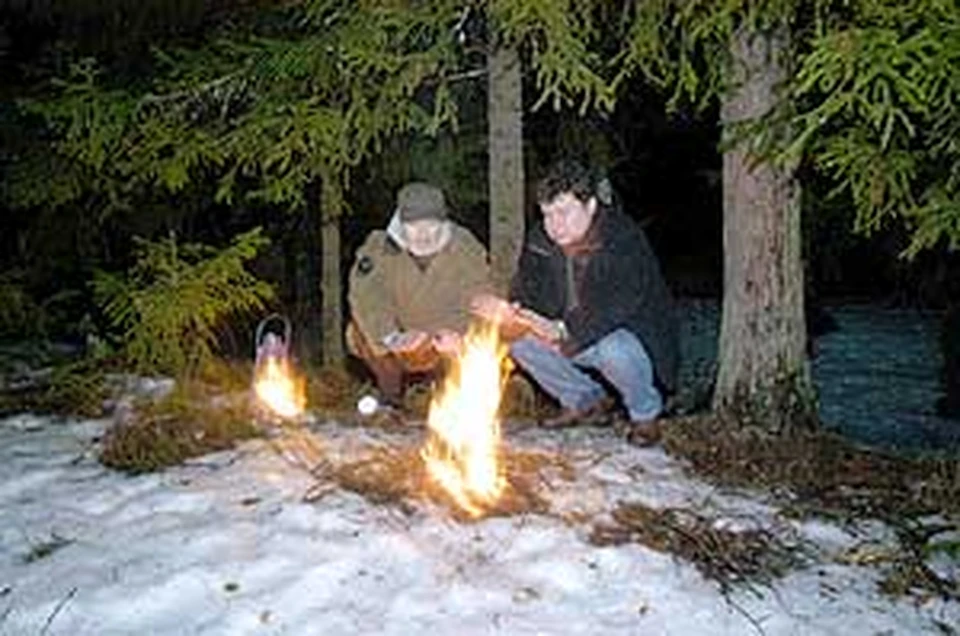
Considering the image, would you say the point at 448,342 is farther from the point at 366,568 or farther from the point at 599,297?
the point at 366,568

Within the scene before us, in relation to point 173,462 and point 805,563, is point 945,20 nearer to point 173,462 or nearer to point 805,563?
point 805,563

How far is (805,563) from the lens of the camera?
4277 millimetres

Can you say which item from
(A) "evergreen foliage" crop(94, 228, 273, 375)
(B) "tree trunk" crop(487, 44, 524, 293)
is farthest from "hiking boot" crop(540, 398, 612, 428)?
(A) "evergreen foliage" crop(94, 228, 273, 375)

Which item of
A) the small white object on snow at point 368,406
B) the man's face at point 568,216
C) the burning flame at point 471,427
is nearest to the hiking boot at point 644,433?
the burning flame at point 471,427

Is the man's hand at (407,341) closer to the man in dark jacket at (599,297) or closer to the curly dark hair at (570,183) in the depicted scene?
the man in dark jacket at (599,297)

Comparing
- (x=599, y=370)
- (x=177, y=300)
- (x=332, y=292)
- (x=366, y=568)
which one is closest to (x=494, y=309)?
(x=599, y=370)

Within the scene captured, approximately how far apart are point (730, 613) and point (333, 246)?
24.0 ft

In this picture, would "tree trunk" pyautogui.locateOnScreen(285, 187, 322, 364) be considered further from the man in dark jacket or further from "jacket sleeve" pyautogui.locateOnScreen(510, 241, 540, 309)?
the man in dark jacket

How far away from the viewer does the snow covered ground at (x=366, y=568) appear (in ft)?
12.5

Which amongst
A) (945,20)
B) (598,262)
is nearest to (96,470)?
(598,262)

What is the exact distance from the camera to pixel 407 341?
639 cm

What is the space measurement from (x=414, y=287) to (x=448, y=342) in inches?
16.2

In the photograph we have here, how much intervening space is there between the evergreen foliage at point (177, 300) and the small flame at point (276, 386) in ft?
1.47

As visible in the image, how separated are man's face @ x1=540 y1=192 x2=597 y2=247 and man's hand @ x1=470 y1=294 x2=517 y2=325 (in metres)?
0.47
